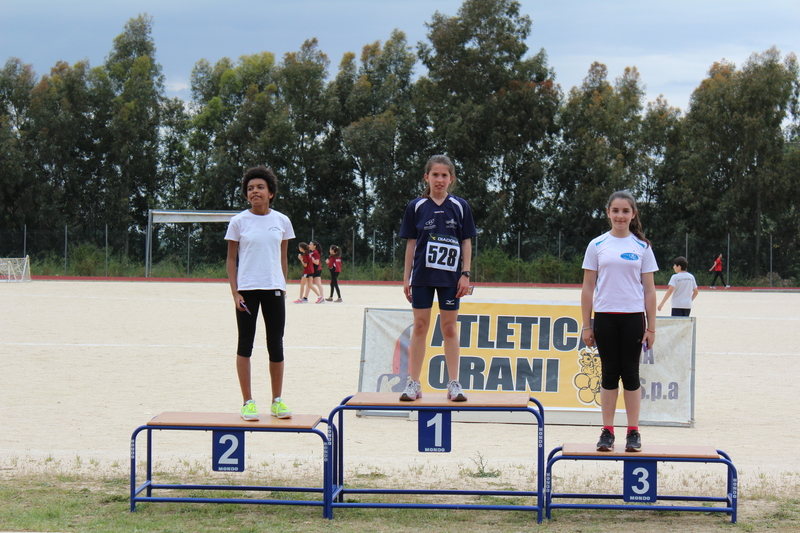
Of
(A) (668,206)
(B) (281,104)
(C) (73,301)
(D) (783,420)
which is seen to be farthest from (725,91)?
(D) (783,420)

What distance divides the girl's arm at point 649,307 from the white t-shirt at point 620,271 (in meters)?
0.04

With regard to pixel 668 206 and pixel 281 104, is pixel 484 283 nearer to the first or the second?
pixel 668 206

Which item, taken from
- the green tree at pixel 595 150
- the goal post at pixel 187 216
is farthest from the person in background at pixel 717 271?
the goal post at pixel 187 216

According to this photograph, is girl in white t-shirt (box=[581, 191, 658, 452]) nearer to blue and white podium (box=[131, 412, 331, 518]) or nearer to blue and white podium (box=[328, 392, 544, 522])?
blue and white podium (box=[328, 392, 544, 522])

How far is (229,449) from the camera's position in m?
5.15

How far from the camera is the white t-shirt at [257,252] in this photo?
548 centimetres

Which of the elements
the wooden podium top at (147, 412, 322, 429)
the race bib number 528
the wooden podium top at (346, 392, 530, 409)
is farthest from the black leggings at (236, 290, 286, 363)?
the race bib number 528

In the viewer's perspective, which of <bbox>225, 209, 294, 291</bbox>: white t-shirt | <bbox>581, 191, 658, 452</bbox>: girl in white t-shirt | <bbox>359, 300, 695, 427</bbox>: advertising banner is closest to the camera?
<bbox>581, 191, 658, 452</bbox>: girl in white t-shirt

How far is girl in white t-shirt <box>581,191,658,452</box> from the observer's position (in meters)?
5.14

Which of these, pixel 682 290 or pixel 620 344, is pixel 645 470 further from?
pixel 682 290

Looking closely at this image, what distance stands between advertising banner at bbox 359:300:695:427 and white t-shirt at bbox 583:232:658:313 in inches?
128

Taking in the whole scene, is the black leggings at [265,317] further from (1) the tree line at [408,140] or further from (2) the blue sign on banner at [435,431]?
(1) the tree line at [408,140]

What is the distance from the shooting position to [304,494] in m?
5.62

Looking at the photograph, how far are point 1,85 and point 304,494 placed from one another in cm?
5234
